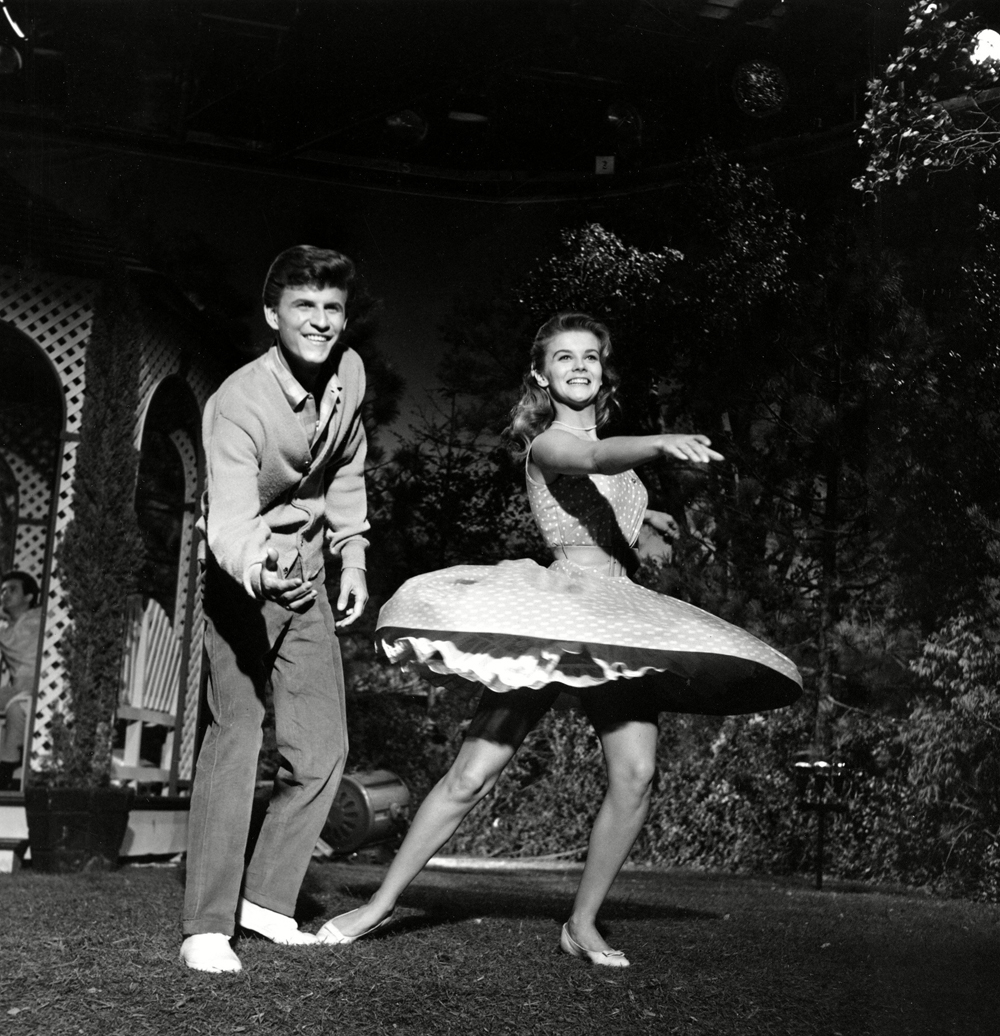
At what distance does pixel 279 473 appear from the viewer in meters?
2.01

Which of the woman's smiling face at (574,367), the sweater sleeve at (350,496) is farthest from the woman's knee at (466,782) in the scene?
the woman's smiling face at (574,367)

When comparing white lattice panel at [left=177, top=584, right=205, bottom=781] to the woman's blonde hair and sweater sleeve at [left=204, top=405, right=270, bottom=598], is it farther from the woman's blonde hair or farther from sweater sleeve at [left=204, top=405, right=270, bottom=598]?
sweater sleeve at [left=204, top=405, right=270, bottom=598]

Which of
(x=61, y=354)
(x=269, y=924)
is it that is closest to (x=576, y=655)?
(x=269, y=924)

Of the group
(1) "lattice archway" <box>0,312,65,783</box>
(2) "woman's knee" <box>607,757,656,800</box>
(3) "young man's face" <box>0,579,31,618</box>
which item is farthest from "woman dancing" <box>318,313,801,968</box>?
(1) "lattice archway" <box>0,312,65,783</box>

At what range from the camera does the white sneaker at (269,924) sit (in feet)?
6.55

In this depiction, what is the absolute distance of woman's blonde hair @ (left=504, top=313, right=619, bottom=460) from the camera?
2.32 meters

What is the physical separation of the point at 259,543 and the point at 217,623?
0.91 ft

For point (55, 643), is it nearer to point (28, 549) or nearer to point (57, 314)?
point (57, 314)

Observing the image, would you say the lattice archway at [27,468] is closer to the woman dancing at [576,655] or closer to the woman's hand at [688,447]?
the woman dancing at [576,655]

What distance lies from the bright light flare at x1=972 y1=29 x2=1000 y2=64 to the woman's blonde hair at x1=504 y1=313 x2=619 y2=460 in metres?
1.59

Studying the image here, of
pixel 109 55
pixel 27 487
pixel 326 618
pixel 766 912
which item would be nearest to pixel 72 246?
pixel 109 55

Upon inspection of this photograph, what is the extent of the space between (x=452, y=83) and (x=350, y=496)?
209 centimetres

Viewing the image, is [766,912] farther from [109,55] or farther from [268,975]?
[109,55]

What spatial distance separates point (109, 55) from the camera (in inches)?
162
